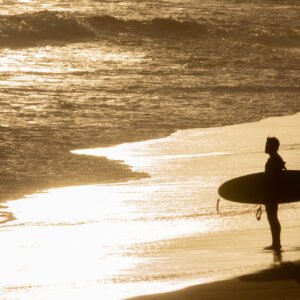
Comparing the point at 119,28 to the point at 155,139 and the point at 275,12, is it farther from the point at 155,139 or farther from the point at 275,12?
the point at 155,139

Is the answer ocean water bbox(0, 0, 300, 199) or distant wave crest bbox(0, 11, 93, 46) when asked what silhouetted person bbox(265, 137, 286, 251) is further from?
distant wave crest bbox(0, 11, 93, 46)

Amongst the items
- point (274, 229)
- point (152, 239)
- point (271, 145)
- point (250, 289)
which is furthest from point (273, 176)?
point (250, 289)

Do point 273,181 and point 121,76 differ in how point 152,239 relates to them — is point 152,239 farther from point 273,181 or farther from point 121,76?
point 121,76

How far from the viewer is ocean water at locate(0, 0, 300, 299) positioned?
31.1ft

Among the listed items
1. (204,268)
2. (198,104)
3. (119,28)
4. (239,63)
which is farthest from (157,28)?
(204,268)

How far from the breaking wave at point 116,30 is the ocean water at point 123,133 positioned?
0.24ft

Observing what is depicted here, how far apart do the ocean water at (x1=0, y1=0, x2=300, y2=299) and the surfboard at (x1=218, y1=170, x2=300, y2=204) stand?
273mm

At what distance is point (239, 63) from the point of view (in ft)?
96.4

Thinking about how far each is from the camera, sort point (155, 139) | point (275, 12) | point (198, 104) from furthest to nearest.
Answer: point (275, 12) → point (198, 104) → point (155, 139)

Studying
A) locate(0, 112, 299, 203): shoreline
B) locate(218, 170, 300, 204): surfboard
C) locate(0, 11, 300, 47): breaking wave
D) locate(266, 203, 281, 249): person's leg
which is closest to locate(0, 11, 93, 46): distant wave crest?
locate(0, 11, 300, 47): breaking wave

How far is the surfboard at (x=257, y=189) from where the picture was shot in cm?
1048

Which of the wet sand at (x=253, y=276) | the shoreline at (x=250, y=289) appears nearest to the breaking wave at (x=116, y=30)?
the wet sand at (x=253, y=276)

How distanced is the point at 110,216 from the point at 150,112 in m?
8.65

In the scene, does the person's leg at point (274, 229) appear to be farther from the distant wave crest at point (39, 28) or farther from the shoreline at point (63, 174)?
the distant wave crest at point (39, 28)
